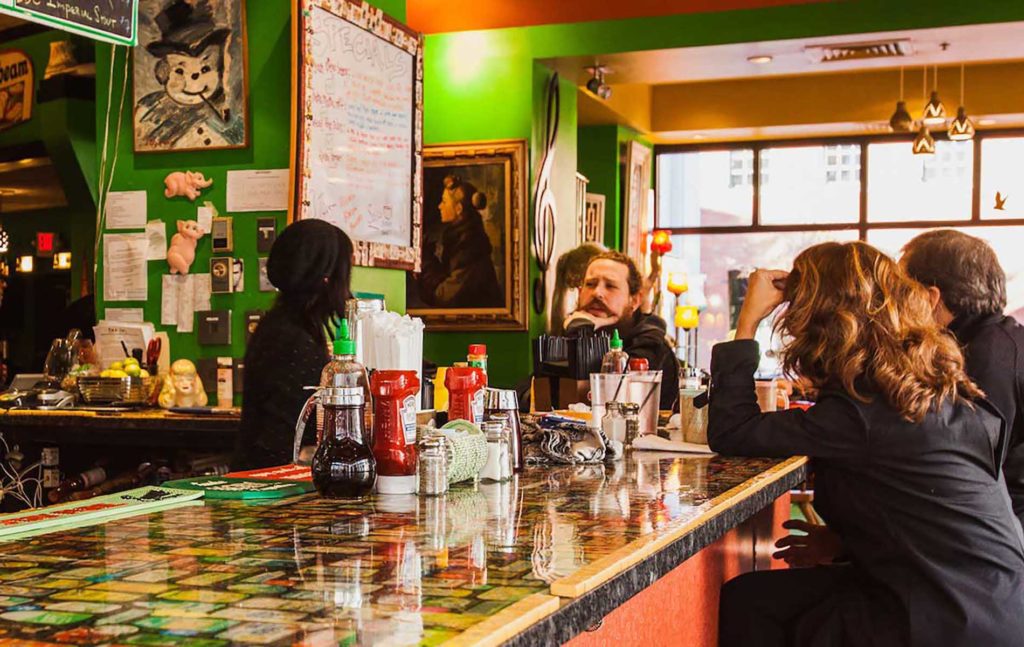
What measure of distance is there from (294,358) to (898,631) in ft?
5.33

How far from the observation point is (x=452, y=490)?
2152 mm

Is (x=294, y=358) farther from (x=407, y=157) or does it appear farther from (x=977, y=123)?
(x=977, y=123)

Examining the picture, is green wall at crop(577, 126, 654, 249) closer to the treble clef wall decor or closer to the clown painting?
the treble clef wall decor

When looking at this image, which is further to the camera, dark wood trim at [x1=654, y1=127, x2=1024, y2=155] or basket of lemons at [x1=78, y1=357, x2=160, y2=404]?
dark wood trim at [x1=654, y1=127, x2=1024, y2=155]

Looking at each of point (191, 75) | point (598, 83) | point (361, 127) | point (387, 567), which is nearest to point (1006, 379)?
point (387, 567)

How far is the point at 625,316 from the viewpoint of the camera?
201 inches

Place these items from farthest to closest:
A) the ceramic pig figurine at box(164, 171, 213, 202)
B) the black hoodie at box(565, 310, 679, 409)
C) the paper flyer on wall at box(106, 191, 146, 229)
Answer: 1. the paper flyer on wall at box(106, 191, 146, 229)
2. the ceramic pig figurine at box(164, 171, 213, 202)
3. the black hoodie at box(565, 310, 679, 409)

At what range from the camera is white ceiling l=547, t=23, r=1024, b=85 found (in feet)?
21.7

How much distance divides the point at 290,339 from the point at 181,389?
188cm

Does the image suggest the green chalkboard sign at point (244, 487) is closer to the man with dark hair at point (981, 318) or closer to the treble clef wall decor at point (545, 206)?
the man with dark hair at point (981, 318)

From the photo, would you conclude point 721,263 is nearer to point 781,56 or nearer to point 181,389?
point 781,56

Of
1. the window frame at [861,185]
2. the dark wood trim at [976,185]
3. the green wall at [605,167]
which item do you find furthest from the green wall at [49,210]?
the dark wood trim at [976,185]

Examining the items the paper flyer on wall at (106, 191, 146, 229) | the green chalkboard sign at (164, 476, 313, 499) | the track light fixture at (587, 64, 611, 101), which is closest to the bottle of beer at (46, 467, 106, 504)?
the paper flyer on wall at (106, 191, 146, 229)

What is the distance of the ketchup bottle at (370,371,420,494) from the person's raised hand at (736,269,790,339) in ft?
3.68
